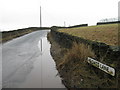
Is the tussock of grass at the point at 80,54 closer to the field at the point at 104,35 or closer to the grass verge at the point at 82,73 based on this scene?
the grass verge at the point at 82,73

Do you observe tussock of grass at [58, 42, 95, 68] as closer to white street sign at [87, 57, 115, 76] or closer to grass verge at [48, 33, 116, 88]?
grass verge at [48, 33, 116, 88]

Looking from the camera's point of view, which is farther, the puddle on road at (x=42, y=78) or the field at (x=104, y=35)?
the field at (x=104, y=35)

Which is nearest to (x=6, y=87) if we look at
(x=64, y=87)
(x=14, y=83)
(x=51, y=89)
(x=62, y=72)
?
(x=14, y=83)

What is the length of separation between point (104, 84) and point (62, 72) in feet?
8.61

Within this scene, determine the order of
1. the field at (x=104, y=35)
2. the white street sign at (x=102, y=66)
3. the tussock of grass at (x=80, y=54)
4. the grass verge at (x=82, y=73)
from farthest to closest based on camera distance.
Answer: the field at (x=104, y=35), the tussock of grass at (x=80, y=54), the grass verge at (x=82, y=73), the white street sign at (x=102, y=66)

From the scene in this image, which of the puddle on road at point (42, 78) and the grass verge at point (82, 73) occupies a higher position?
the grass verge at point (82, 73)

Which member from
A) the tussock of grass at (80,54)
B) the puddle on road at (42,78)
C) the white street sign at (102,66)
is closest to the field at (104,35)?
the tussock of grass at (80,54)

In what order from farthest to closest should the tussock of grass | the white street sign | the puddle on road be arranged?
the tussock of grass < the puddle on road < the white street sign

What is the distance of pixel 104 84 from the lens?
203 inches

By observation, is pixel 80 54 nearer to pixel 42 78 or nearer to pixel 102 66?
pixel 102 66

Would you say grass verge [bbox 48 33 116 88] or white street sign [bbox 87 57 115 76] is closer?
white street sign [bbox 87 57 115 76]

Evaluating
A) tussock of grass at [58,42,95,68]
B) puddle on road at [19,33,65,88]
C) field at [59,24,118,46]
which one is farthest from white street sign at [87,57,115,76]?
field at [59,24,118,46]

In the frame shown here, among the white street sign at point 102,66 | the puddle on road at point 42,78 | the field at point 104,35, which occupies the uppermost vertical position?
the field at point 104,35

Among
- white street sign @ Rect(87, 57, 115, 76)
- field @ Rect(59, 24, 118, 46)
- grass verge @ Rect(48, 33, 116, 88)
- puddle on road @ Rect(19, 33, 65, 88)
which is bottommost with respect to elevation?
puddle on road @ Rect(19, 33, 65, 88)
